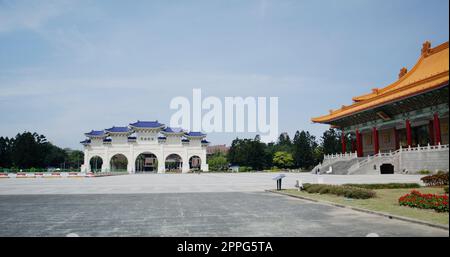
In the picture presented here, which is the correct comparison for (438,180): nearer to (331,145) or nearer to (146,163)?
(331,145)

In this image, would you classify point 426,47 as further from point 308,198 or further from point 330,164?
point 308,198

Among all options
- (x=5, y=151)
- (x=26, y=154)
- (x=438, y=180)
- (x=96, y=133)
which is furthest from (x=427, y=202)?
(x=5, y=151)

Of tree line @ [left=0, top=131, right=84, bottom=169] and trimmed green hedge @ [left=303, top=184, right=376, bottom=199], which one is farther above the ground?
tree line @ [left=0, top=131, right=84, bottom=169]

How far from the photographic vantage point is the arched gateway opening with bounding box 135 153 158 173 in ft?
310

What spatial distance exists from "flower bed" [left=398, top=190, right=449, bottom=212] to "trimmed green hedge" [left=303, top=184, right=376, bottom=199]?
7.48 ft

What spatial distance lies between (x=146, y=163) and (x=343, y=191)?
9232cm

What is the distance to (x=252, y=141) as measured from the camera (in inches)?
3174

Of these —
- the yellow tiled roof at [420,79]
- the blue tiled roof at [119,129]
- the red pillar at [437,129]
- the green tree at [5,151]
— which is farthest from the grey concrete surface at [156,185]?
the green tree at [5,151]

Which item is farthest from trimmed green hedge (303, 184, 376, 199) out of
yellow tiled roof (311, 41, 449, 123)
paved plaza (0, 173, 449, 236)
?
yellow tiled roof (311, 41, 449, 123)

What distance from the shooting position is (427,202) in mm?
9141

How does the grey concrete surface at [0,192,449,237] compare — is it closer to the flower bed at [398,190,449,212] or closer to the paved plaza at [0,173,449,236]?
the paved plaza at [0,173,449,236]
